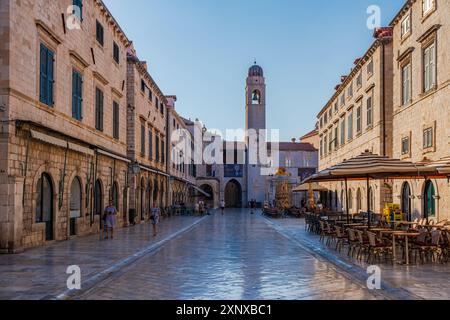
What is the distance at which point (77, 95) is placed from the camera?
69.9 feet

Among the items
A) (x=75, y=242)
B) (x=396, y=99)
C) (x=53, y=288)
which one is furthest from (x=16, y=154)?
(x=396, y=99)

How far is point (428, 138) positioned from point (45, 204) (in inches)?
620

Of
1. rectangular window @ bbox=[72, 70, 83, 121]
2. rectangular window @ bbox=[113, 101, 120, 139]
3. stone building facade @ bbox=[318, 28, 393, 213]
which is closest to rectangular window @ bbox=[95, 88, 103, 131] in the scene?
rectangular window @ bbox=[72, 70, 83, 121]

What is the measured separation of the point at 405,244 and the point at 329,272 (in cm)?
243

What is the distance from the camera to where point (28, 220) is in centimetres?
1616

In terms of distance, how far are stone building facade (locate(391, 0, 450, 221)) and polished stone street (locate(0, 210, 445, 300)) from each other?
7.27 meters

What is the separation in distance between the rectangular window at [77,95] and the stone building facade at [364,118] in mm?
16661

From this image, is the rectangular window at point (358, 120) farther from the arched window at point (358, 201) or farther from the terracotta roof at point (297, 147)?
the terracotta roof at point (297, 147)

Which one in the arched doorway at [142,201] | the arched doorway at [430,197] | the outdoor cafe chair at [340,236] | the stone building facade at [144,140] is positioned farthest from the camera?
the arched doorway at [142,201]

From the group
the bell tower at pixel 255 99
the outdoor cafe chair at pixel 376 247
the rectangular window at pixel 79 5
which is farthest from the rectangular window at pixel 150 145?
the bell tower at pixel 255 99

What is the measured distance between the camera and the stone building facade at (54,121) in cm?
1502

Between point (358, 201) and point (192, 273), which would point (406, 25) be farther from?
point (192, 273)

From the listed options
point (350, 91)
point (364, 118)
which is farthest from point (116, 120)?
point (350, 91)
